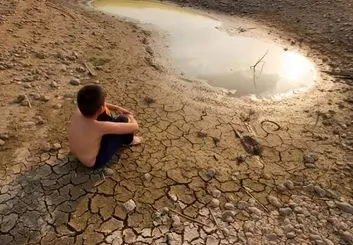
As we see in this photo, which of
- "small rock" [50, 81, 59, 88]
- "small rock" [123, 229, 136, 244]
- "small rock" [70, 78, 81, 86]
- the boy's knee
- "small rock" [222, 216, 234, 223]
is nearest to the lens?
"small rock" [123, 229, 136, 244]

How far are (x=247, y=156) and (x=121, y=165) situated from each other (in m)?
1.31

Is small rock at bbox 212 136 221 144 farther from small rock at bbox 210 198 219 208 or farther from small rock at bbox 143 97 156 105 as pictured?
small rock at bbox 143 97 156 105

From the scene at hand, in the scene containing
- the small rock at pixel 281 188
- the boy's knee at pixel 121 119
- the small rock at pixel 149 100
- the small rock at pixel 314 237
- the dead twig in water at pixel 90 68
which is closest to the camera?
the small rock at pixel 314 237

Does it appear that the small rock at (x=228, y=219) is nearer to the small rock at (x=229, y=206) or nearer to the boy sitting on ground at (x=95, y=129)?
the small rock at (x=229, y=206)

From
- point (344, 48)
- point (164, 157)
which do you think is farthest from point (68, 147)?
point (344, 48)

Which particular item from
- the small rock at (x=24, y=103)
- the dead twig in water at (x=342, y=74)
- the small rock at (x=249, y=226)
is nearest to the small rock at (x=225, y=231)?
the small rock at (x=249, y=226)

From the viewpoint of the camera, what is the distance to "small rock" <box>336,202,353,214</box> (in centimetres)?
354

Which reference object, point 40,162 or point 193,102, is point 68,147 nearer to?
point 40,162

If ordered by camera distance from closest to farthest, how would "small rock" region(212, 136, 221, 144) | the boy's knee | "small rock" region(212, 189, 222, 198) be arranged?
"small rock" region(212, 189, 222, 198), the boy's knee, "small rock" region(212, 136, 221, 144)

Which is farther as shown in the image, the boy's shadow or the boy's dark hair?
the boy's dark hair

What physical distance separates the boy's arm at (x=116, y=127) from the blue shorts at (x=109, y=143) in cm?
7

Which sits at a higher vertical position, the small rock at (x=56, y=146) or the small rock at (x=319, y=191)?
the small rock at (x=319, y=191)

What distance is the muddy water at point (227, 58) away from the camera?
5.70 m

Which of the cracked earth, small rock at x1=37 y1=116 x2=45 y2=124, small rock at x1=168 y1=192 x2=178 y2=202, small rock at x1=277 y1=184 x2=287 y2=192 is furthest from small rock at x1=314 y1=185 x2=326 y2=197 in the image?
small rock at x1=37 y1=116 x2=45 y2=124
